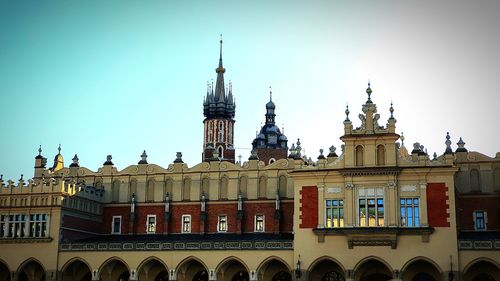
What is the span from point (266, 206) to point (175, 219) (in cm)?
926

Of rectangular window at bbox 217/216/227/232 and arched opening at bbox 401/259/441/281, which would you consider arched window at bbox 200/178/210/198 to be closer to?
rectangular window at bbox 217/216/227/232

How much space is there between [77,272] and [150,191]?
1097 cm

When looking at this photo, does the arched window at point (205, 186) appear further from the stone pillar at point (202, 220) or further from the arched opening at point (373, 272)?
the arched opening at point (373, 272)

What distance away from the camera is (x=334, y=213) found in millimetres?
58031

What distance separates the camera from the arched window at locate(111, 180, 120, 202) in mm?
72000

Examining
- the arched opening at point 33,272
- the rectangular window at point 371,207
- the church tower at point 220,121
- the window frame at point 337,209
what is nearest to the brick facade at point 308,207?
the window frame at point 337,209

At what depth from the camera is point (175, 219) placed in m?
70.2

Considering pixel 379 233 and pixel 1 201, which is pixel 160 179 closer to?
pixel 1 201

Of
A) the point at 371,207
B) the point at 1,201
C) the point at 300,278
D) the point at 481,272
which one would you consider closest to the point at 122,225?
the point at 1,201

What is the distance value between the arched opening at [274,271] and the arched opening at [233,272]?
193 centimetres

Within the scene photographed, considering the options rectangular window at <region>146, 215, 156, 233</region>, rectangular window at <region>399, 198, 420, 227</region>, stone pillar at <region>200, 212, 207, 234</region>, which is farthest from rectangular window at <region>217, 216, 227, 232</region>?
rectangular window at <region>399, 198, 420, 227</region>

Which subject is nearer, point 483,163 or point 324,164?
point 324,164

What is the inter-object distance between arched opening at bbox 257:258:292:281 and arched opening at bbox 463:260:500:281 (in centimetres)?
1427

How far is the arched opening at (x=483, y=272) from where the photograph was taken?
55.2 meters
